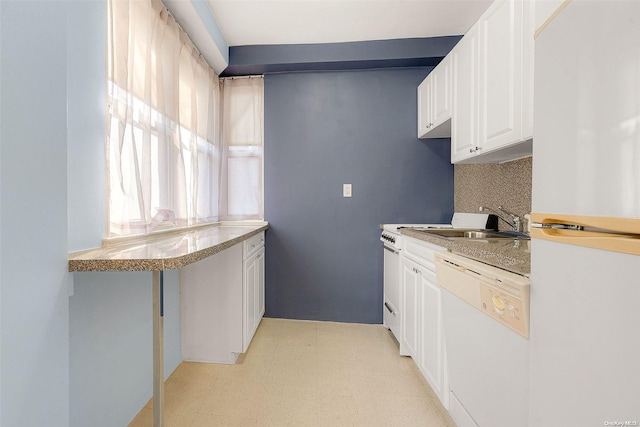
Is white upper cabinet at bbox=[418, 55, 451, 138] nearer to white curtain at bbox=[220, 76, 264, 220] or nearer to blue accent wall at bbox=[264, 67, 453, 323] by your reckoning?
blue accent wall at bbox=[264, 67, 453, 323]

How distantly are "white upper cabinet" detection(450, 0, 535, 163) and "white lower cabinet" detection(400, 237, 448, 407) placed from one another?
0.71 meters

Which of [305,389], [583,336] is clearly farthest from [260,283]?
[583,336]

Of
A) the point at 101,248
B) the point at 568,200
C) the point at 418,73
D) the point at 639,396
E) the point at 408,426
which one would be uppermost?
the point at 418,73

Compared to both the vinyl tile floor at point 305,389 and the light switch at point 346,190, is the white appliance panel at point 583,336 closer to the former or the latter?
the vinyl tile floor at point 305,389

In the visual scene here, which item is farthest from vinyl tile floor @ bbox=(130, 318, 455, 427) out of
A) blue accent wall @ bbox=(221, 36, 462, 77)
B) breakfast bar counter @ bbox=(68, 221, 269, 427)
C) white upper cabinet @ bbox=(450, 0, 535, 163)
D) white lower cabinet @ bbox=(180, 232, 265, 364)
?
blue accent wall @ bbox=(221, 36, 462, 77)

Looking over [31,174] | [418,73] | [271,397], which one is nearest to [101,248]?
[31,174]

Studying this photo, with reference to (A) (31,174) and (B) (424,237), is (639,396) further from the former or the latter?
(A) (31,174)

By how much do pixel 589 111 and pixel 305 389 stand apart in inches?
72.5

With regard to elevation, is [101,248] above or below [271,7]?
below

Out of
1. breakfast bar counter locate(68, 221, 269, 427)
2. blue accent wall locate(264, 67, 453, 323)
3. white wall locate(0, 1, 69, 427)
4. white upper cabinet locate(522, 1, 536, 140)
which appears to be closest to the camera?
white wall locate(0, 1, 69, 427)

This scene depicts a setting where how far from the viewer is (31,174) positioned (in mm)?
764

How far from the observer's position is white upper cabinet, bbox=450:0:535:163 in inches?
52.4

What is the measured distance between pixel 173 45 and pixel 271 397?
2.31 meters

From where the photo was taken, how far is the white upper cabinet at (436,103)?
6.98 feet
